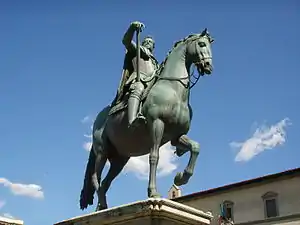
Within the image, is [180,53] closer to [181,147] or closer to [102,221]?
[181,147]

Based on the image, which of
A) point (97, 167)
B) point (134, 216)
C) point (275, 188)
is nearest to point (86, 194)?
point (97, 167)

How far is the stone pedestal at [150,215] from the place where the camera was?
654 cm

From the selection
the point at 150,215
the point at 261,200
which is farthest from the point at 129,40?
the point at 261,200

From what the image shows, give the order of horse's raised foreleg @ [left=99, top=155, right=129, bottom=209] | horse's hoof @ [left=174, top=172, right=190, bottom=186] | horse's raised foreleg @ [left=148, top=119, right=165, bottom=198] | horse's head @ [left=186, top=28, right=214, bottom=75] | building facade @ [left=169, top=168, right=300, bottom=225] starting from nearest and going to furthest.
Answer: horse's raised foreleg @ [left=148, top=119, right=165, bottom=198]
horse's hoof @ [left=174, top=172, right=190, bottom=186]
horse's head @ [left=186, top=28, right=214, bottom=75]
horse's raised foreleg @ [left=99, top=155, right=129, bottom=209]
building facade @ [left=169, top=168, right=300, bottom=225]

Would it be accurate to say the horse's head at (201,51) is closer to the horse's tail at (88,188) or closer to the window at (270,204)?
the horse's tail at (88,188)

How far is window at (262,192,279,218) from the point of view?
40.6m

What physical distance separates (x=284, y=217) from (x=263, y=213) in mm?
1897

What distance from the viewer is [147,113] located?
7902mm

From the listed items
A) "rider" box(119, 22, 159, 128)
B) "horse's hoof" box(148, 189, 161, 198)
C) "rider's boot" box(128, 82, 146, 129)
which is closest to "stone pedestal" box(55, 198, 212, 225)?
"horse's hoof" box(148, 189, 161, 198)

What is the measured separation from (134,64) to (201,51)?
1556 mm

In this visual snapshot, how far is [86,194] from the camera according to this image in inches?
367

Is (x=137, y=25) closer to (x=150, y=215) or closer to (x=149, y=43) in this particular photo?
(x=149, y=43)

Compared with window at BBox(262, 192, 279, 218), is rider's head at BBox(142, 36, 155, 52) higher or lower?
lower

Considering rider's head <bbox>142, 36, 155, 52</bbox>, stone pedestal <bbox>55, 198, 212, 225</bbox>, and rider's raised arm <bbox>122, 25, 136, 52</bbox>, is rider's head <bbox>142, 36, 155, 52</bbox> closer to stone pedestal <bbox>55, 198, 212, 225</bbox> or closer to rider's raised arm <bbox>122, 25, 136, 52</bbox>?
rider's raised arm <bbox>122, 25, 136, 52</bbox>
